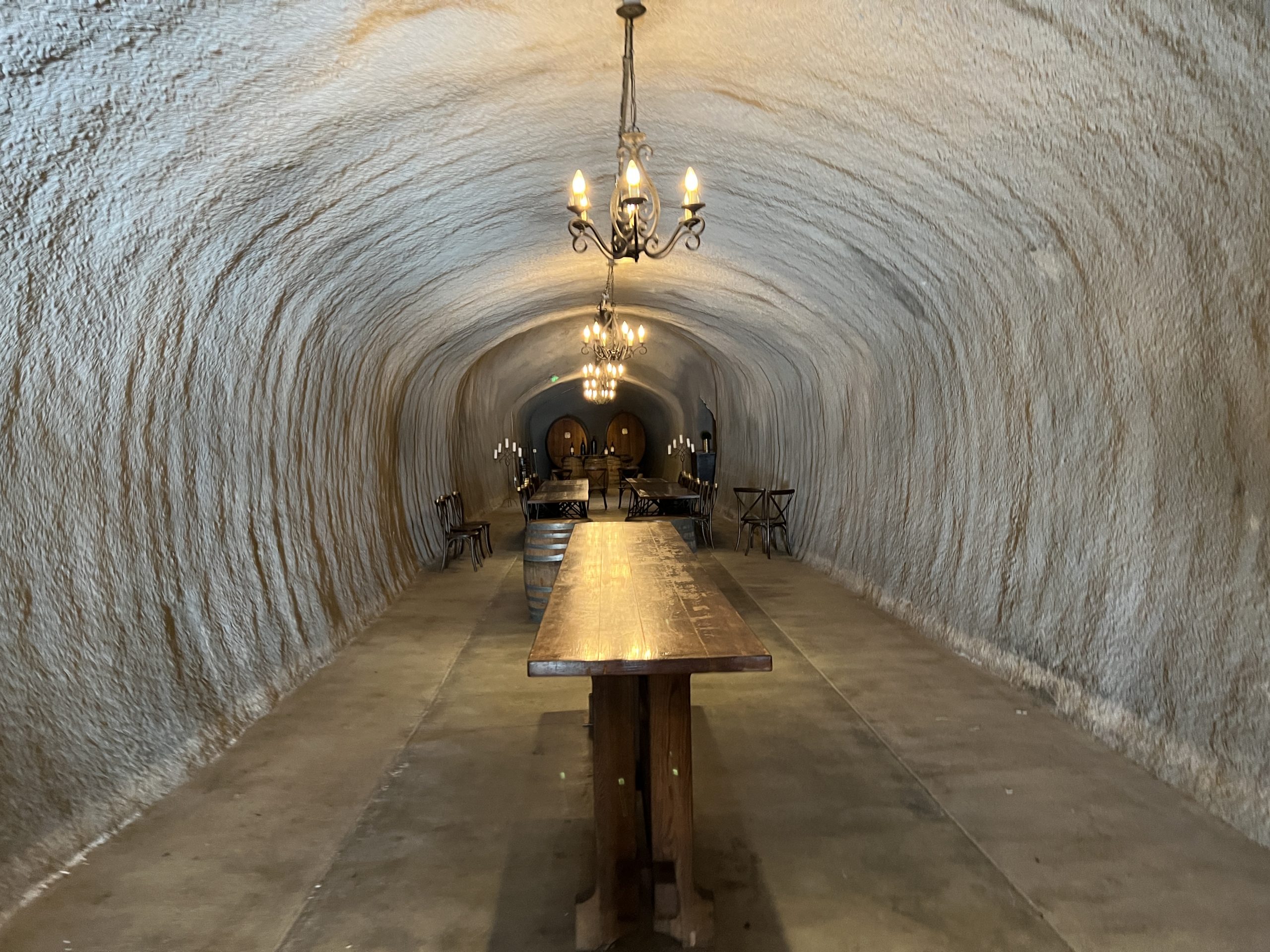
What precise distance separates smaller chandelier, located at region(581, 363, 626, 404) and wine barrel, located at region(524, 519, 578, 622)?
5.25 meters

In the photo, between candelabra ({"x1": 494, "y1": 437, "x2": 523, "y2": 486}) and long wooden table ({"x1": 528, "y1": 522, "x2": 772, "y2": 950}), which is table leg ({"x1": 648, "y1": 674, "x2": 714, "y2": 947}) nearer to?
long wooden table ({"x1": 528, "y1": 522, "x2": 772, "y2": 950})

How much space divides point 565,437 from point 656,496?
14.5 m

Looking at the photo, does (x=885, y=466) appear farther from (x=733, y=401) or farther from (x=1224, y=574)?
(x=733, y=401)

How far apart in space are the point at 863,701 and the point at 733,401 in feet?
32.1

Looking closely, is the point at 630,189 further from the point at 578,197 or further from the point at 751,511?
the point at 751,511

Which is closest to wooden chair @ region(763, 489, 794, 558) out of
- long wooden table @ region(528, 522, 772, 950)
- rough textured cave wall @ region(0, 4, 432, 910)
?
rough textured cave wall @ region(0, 4, 432, 910)

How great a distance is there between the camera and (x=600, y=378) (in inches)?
699

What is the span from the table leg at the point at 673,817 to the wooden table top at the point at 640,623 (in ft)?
0.53

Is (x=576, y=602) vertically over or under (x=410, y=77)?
under

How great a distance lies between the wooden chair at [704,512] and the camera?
464 inches

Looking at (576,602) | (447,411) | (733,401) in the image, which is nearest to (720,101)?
(576,602)

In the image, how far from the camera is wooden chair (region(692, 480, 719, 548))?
464 inches

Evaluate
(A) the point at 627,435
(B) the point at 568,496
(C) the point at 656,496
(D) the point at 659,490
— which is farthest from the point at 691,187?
(A) the point at 627,435

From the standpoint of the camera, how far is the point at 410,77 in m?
3.53
